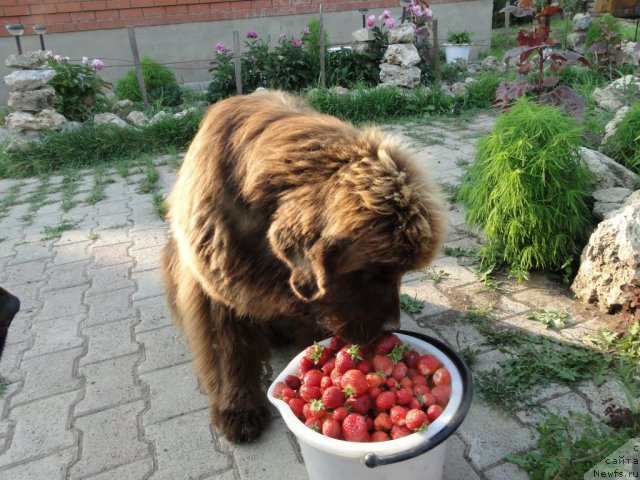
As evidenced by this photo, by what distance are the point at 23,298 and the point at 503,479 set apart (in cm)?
346

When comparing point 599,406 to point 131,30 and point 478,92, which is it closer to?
point 478,92

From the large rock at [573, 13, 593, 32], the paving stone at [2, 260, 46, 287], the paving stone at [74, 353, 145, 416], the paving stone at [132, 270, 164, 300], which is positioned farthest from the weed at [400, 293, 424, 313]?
the large rock at [573, 13, 593, 32]

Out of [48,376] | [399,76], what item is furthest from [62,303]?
[399,76]

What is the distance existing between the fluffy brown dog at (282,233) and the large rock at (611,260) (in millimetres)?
1667

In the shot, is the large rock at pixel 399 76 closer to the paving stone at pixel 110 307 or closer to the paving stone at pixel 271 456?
the paving stone at pixel 110 307

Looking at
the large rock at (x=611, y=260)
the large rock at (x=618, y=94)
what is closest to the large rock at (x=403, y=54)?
the large rock at (x=618, y=94)

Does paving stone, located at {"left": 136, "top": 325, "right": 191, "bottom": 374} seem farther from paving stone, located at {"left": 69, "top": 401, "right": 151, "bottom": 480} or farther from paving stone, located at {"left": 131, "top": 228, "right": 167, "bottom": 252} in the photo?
paving stone, located at {"left": 131, "top": 228, "right": 167, "bottom": 252}

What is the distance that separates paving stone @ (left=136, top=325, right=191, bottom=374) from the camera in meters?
2.99

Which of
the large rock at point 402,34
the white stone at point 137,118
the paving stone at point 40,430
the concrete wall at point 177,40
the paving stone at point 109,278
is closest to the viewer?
the paving stone at point 40,430

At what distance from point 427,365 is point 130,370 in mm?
1825

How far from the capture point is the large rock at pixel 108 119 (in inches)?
300

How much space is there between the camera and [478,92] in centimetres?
844

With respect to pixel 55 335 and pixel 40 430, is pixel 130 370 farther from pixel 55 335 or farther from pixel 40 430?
pixel 55 335

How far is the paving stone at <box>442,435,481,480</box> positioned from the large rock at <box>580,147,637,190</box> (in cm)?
234
